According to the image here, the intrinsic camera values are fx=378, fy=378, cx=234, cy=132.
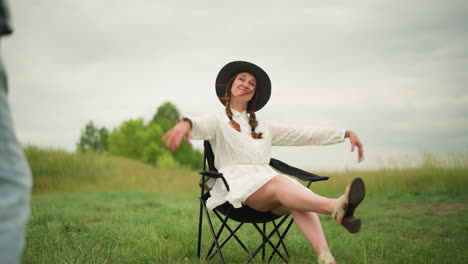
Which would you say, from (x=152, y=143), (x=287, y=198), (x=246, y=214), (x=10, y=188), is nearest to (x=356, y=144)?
(x=287, y=198)

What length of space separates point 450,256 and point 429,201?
4520 millimetres

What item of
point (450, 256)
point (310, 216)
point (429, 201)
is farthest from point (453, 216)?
point (310, 216)

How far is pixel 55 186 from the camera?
1179cm

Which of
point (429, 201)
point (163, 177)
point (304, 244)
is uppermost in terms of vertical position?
point (304, 244)

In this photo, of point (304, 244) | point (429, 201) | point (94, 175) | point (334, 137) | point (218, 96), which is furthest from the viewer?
point (94, 175)

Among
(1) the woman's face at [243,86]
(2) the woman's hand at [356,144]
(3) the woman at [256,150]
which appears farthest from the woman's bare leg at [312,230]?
(1) the woman's face at [243,86]

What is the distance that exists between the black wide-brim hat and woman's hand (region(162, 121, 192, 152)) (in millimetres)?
864

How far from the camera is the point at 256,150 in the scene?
2816mm

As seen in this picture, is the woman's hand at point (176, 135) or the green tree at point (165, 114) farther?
the green tree at point (165, 114)

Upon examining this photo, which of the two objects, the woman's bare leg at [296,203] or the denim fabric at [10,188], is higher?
the denim fabric at [10,188]

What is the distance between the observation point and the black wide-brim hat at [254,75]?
314cm

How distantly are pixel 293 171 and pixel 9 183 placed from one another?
2.20m

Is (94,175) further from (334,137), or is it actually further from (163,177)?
(334,137)

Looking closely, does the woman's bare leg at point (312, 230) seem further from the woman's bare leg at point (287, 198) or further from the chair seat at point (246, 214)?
the chair seat at point (246, 214)
